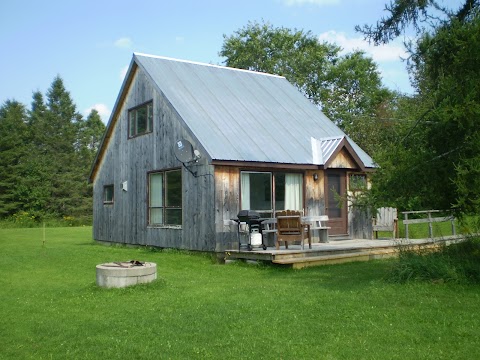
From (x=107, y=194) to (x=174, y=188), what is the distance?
5.49m

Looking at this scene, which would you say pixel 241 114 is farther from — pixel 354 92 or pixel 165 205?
pixel 354 92

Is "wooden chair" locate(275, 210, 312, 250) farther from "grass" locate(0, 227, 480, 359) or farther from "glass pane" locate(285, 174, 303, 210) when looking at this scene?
"glass pane" locate(285, 174, 303, 210)

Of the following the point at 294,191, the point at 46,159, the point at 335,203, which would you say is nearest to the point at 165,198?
the point at 294,191

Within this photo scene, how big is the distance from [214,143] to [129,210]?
17.6 feet

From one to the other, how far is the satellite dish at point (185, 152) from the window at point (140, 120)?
9.29 feet

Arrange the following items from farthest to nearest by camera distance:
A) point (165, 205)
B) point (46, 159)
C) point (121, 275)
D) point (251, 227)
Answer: point (46, 159) < point (165, 205) < point (251, 227) < point (121, 275)

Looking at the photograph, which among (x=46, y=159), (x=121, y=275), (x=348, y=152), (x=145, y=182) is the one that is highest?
(x=46, y=159)

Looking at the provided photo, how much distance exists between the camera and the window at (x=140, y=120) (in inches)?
704

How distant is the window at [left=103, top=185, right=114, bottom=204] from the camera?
2067 cm

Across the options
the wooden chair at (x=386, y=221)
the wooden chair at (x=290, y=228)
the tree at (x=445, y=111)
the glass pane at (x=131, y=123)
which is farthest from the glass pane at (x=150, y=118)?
the tree at (x=445, y=111)

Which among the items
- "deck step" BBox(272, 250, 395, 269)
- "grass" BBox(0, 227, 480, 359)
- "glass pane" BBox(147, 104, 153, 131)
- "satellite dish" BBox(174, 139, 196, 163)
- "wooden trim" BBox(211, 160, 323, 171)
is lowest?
"grass" BBox(0, 227, 480, 359)

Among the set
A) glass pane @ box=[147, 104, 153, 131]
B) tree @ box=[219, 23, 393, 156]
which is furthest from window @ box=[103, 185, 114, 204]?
tree @ box=[219, 23, 393, 156]

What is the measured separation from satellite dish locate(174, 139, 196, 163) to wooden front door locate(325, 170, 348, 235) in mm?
4433

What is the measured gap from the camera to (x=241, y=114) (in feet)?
A: 56.5
